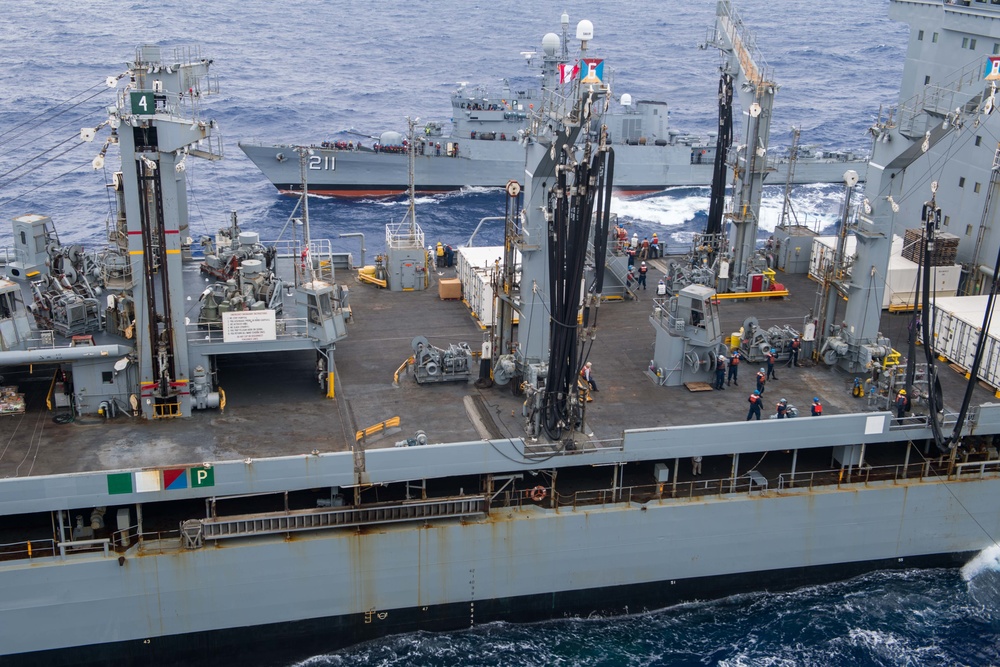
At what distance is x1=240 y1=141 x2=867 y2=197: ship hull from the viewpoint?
74188mm

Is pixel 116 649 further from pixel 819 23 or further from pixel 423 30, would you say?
pixel 819 23

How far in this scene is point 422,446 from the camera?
1053 inches

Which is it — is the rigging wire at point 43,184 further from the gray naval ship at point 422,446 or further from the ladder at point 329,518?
the ladder at point 329,518

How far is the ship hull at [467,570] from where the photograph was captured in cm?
2556

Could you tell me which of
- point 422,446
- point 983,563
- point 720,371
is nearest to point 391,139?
point 720,371

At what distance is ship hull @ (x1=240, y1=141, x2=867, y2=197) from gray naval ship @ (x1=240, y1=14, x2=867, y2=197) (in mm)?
73

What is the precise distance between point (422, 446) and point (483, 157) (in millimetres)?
52919

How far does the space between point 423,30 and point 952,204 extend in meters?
129

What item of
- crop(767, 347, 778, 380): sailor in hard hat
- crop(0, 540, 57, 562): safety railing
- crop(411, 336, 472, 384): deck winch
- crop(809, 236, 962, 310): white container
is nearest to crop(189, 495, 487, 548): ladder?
crop(0, 540, 57, 562): safety railing

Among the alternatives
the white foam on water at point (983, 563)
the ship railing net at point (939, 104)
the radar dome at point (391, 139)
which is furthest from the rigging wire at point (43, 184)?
the white foam on water at point (983, 563)

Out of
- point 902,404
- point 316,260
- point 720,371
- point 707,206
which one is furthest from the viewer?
point 707,206

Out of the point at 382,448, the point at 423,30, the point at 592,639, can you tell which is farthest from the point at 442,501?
the point at 423,30

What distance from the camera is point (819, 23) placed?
564 ft

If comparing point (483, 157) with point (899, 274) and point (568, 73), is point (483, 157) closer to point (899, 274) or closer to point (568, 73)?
point (899, 274)
